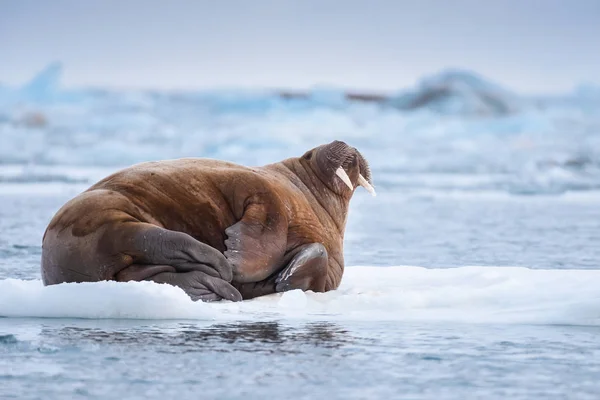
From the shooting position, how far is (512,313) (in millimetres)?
6320

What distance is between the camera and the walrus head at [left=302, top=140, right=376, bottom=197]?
8117 mm

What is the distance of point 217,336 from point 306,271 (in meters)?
1.64

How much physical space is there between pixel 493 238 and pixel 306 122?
943 inches

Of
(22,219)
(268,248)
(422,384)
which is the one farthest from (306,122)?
(422,384)

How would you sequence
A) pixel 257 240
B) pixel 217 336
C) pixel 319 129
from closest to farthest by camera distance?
pixel 217 336, pixel 257 240, pixel 319 129

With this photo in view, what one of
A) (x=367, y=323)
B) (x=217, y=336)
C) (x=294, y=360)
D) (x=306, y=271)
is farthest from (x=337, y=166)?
(x=294, y=360)

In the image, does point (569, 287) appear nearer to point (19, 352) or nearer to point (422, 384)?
point (422, 384)

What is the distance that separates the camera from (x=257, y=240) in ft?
22.7

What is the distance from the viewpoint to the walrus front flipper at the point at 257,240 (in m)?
6.83

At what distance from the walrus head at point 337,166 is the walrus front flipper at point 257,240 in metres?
1.01

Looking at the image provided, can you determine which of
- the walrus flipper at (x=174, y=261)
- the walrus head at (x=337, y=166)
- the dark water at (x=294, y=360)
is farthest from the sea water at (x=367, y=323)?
the walrus head at (x=337, y=166)

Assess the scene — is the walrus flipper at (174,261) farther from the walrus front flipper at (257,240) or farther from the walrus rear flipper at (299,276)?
the walrus rear flipper at (299,276)

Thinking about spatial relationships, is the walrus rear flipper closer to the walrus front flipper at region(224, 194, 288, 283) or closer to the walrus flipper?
the walrus front flipper at region(224, 194, 288, 283)

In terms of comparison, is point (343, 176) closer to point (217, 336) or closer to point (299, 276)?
point (299, 276)
